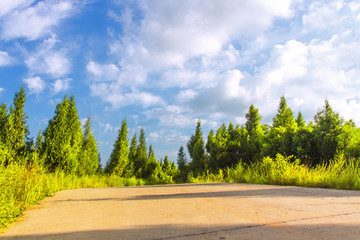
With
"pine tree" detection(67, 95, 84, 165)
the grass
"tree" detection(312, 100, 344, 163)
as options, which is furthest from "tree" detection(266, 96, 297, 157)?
"pine tree" detection(67, 95, 84, 165)

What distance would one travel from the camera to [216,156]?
19.1m

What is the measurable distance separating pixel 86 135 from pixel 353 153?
2245cm

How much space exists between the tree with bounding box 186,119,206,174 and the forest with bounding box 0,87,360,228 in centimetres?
12

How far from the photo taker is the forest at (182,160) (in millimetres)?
4289

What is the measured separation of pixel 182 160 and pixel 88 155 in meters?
13.9

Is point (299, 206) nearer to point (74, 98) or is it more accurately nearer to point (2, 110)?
point (74, 98)

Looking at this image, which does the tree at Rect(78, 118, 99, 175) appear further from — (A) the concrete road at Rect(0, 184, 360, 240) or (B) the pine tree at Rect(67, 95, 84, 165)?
(A) the concrete road at Rect(0, 184, 360, 240)

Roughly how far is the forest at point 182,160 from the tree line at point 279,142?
34mm

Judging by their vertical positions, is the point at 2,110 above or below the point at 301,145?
above

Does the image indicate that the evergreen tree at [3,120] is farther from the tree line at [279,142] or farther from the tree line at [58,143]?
the tree line at [279,142]

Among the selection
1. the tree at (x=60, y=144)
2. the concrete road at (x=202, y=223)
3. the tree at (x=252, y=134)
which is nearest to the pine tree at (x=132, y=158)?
the tree at (x=60, y=144)

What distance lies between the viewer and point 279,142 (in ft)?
35.7

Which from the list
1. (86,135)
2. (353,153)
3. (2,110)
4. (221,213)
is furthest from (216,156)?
(221,213)

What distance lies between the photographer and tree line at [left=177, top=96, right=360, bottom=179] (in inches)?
318
